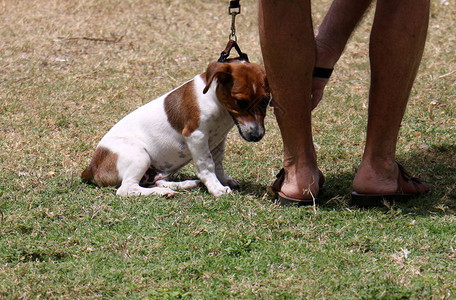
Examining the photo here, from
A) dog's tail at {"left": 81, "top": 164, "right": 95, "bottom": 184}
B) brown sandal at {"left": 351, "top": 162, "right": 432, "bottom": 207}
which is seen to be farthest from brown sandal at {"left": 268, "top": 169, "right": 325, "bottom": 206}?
dog's tail at {"left": 81, "top": 164, "right": 95, "bottom": 184}

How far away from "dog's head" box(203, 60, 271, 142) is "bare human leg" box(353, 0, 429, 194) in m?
0.63

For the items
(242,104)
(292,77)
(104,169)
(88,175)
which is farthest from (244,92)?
(88,175)

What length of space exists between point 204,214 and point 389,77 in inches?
47.9

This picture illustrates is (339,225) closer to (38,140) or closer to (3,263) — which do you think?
(3,263)

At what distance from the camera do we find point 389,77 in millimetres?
3377

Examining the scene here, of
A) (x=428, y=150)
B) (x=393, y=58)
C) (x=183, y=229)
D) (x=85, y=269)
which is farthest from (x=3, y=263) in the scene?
(x=428, y=150)

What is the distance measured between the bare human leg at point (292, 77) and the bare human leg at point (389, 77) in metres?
0.31

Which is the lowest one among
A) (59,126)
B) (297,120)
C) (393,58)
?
(59,126)

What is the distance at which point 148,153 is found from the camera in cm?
418

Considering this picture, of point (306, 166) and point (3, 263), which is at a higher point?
point (306, 166)

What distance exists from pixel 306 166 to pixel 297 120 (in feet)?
0.97

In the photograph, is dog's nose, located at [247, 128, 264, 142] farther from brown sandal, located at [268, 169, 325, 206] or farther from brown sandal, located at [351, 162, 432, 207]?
brown sandal, located at [351, 162, 432, 207]

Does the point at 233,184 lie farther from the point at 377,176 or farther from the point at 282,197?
the point at 377,176

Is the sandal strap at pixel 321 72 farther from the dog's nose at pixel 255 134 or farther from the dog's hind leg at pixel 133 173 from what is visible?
the dog's hind leg at pixel 133 173
